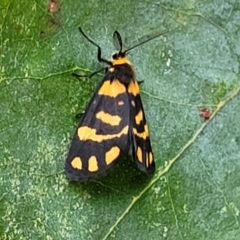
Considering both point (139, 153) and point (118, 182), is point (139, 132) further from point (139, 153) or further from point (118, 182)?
point (118, 182)

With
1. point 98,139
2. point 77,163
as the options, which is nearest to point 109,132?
point 98,139

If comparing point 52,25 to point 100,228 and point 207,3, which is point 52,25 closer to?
point 207,3

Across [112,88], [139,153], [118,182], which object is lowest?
[118,182]

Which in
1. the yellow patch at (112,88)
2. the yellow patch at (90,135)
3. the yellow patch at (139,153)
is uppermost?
the yellow patch at (112,88)

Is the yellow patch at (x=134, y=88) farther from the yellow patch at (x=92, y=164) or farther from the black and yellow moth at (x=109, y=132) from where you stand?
the yellow patch at (x=92, y=164)

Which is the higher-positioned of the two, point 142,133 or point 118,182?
point 142,133

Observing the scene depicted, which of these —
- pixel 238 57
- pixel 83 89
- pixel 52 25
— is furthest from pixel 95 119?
pixel 238 57

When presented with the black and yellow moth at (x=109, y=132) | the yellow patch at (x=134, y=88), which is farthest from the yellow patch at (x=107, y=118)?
the yellow patch at (x=134, y=88)
